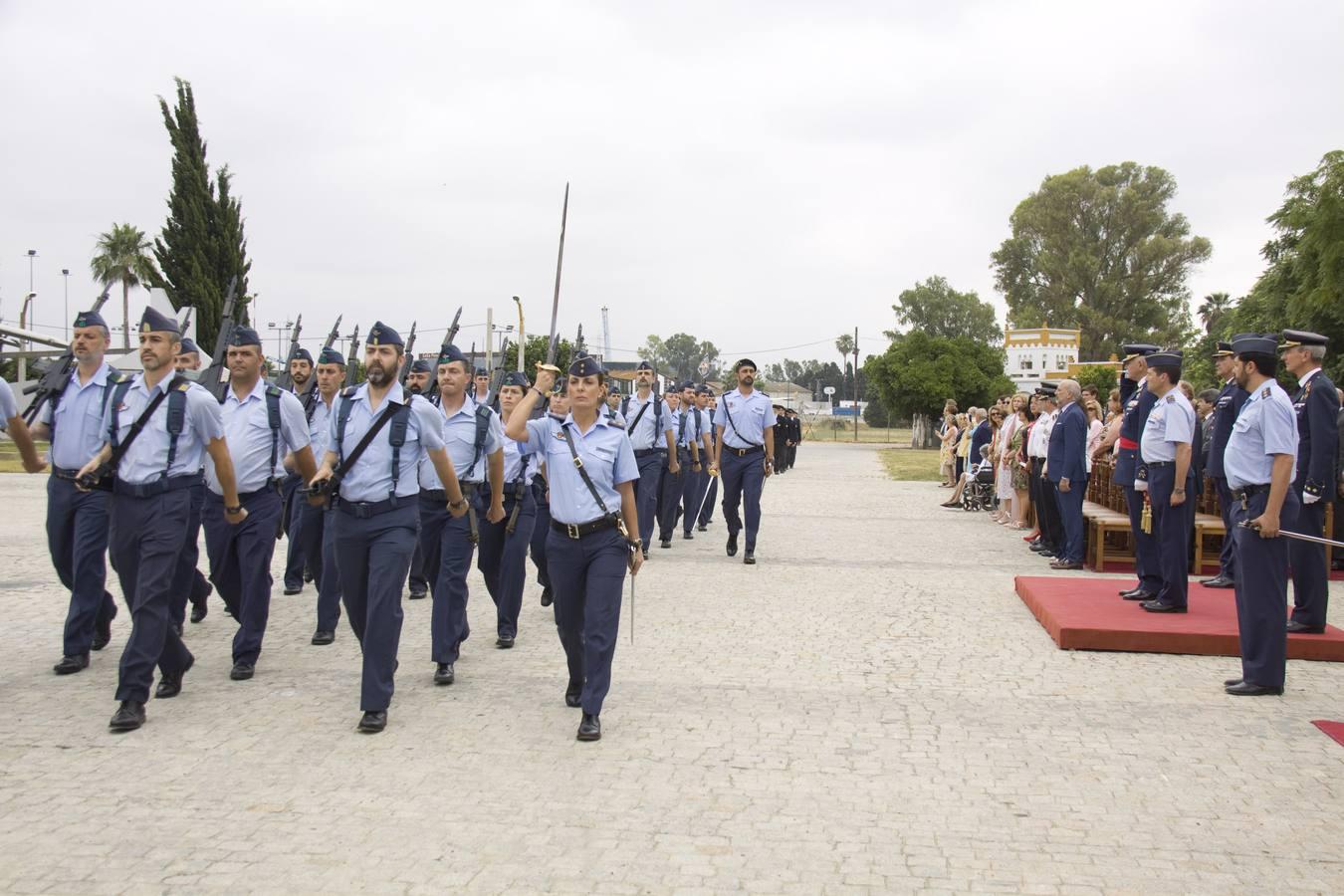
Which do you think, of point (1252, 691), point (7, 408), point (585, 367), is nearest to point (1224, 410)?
point (1252, 691)

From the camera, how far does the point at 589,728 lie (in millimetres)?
A: 5285

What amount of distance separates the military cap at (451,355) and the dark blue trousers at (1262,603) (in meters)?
4.70

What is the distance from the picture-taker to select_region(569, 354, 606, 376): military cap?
5609 mm

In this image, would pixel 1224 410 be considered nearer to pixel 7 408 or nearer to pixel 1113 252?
pixel 7 408

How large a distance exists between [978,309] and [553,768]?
9365cm

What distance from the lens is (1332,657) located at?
23.2 feet

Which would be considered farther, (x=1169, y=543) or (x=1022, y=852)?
(x=1169, y=543)

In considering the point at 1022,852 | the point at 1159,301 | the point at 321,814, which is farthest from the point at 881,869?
the point at 1159,301

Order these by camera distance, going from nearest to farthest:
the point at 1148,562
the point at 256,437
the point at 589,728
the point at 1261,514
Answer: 1. the point at 589,728
2. the point at 1261,514
3. the point at 256,437
4. the point at 1148,562

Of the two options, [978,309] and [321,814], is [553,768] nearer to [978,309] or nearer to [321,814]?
[321,814]

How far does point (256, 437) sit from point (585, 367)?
2.35 metres

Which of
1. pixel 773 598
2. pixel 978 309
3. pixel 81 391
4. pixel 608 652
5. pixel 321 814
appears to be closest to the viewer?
pixel 321 814

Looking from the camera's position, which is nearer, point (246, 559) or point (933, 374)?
point (246, 559)

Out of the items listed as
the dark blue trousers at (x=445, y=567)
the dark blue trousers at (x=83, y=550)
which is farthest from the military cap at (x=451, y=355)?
the dark blue trousers at (x=83, y=550)
